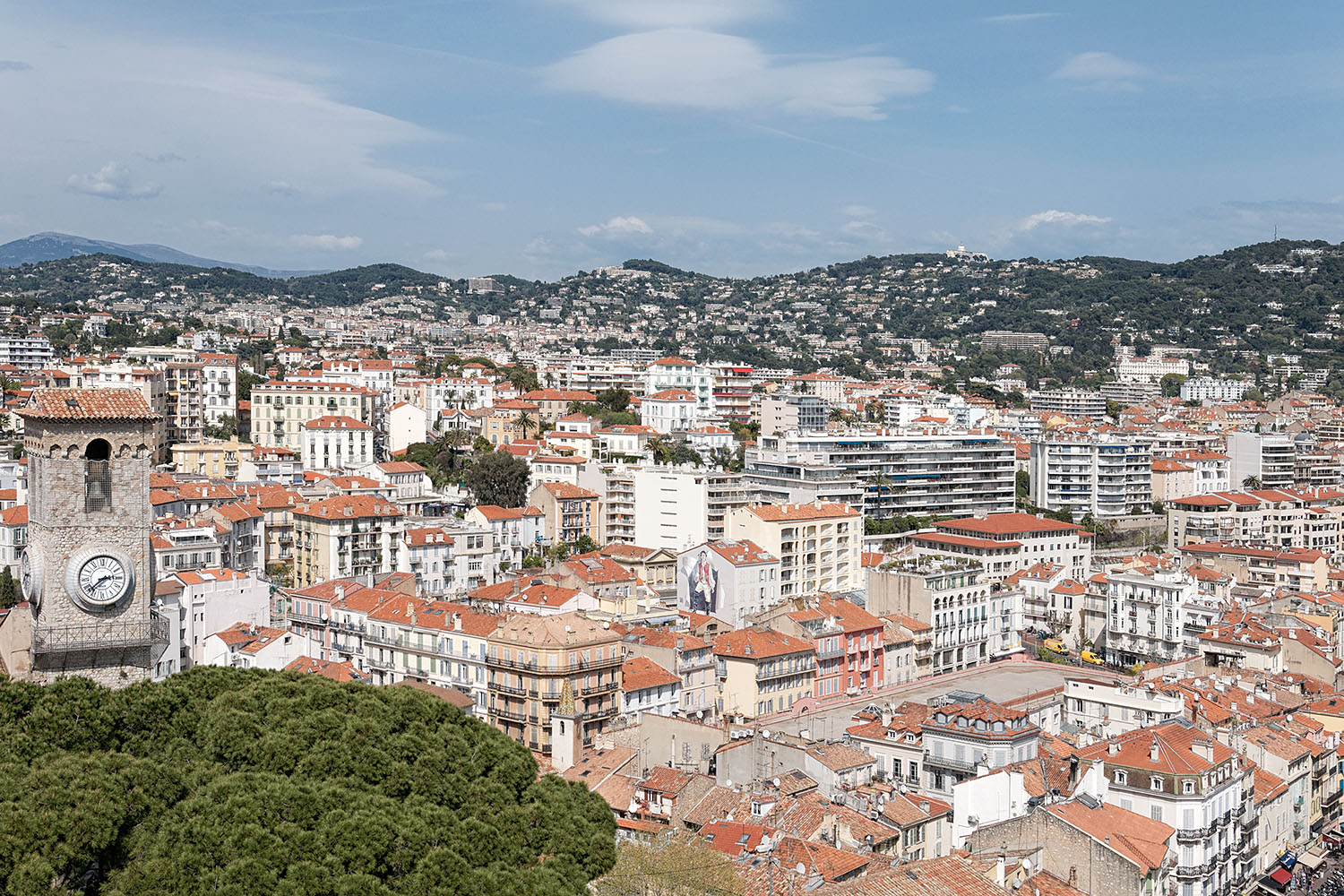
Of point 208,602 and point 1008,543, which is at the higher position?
point 208,602

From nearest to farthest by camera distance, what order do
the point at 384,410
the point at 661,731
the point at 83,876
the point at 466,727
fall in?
1. the point at 83,876
2. the point at 466,727
3. the point at 661,731
4. the point at 384,410

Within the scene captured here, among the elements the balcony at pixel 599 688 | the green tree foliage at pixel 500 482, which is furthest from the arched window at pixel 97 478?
the green tree foliage at pixel 500 482

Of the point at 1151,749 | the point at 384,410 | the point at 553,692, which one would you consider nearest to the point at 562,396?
the point at 384,410

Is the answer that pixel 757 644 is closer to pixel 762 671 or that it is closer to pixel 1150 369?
pixel 762 671

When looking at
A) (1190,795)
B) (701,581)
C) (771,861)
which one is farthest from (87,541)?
(701,581)

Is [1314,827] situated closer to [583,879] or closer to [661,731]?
[661,731]

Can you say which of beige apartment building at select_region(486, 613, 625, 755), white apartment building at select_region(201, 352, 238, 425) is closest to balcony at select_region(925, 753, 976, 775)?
beige apartment building at select_region(486, 613, 625, 755)
